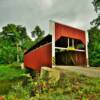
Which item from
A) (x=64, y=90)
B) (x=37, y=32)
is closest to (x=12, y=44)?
(x=37, y=32)

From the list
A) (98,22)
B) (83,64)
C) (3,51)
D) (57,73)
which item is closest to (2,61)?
(3,51)

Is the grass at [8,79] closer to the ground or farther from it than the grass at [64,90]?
closer to the ground

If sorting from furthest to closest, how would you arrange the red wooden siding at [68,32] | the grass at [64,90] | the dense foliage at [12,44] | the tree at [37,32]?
the tree at [37,32]
the dense foliage at [12,44]
the red wooden siding at [68,32]
the grass at [64,90]

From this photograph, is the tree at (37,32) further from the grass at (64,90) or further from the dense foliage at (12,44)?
the grass at (64,90)

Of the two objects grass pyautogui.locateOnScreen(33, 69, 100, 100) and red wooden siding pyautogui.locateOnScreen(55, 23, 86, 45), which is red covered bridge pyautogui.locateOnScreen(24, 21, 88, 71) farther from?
grass pyautogui.locateOnScreen(33, 69, 100, 100)

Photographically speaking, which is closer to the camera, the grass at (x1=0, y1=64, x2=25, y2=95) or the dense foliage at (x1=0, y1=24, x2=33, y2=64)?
the grass at (x1=0, y1=64, x2=25, y2=95)

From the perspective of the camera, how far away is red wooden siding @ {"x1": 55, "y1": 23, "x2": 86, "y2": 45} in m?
16.7

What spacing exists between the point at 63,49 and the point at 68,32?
A: 1701 millimetres

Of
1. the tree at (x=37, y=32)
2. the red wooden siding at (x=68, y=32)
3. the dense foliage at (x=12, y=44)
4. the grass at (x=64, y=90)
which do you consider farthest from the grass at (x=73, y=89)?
the tree at (x=37, y=32)

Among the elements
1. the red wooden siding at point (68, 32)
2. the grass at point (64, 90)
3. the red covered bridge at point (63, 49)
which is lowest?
the grass at point (64, 90)

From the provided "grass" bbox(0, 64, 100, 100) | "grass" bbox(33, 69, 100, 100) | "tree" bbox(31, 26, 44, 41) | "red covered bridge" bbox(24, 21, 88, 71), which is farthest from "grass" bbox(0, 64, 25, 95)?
"tree" bbox(31, 26, 44, 41)

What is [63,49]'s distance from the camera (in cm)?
1914

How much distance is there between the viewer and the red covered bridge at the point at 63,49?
53.9 ft

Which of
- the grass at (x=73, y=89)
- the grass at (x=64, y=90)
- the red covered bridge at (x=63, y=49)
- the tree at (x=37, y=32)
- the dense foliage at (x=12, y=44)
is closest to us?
the grass at (x=73, y=89)
